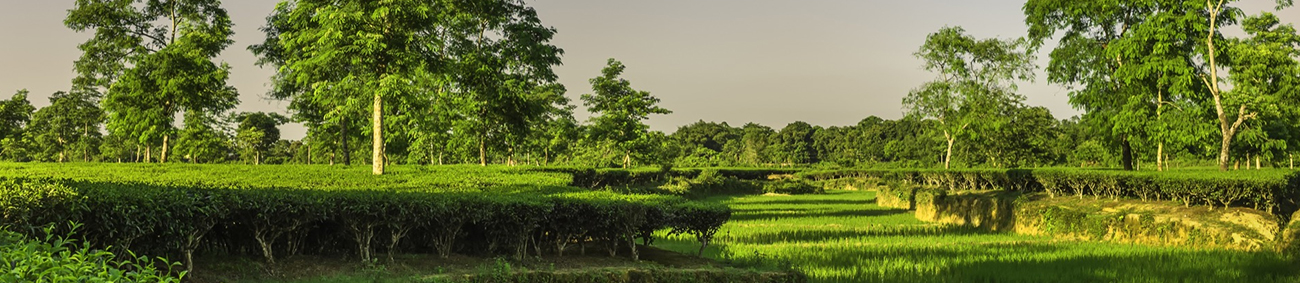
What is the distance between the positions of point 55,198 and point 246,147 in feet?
255

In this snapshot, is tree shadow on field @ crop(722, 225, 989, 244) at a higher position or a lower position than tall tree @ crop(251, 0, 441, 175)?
lower

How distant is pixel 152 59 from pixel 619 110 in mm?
22296

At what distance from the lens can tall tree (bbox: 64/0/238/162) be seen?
2502 centimetres

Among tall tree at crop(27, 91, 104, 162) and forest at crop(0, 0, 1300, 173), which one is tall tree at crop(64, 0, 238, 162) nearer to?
forest at crop(0, 0, 1300, 173)

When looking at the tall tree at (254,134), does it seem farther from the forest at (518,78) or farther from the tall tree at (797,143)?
the tall tree at (797,143)

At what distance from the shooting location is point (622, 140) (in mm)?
39656

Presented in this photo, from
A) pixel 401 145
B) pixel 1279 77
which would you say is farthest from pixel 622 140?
pixel 1279 77

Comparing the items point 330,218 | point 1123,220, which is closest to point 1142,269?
point 1123,220

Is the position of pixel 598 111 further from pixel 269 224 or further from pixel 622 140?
pixel 269 224

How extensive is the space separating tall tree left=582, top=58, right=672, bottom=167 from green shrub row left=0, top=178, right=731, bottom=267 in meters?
29.2

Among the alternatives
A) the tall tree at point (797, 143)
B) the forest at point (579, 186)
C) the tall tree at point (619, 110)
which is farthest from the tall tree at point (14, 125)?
the tall tree at point (797, 143)

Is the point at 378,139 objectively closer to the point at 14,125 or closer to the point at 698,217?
the point at 698,217

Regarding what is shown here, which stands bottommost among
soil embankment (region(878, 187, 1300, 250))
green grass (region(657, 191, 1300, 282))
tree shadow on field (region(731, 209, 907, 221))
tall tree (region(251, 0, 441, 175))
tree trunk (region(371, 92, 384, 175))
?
tree shadow on field (region(731, 209, 907, 221))

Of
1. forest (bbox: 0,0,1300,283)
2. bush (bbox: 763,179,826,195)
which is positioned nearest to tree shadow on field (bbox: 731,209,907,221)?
forest (bbox: 0,0,1300,283)
